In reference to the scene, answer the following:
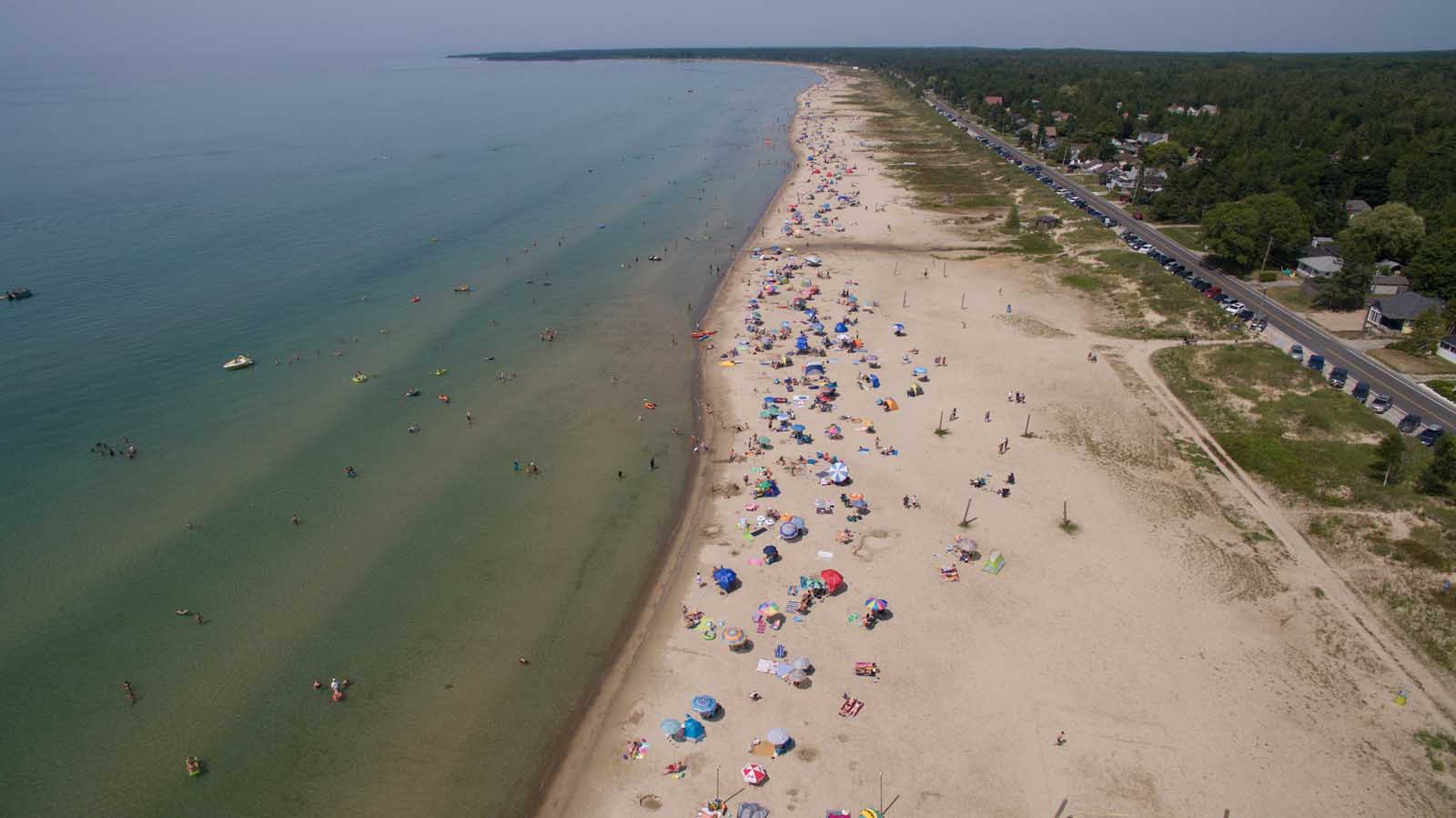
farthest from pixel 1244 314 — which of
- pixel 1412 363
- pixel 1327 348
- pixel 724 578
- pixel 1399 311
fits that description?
pixel 724 578

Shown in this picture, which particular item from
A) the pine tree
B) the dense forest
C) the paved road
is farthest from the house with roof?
the pine tree

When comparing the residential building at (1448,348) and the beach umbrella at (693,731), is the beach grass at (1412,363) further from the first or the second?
the beach umbrella at (693,731)

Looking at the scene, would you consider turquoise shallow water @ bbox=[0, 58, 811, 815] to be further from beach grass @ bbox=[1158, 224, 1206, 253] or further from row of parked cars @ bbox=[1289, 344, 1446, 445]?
beach grass @ bbox=[1158, 224, 1206, 253]

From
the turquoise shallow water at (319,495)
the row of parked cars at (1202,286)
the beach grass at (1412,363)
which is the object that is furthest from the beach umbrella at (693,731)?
the row of parked cars at (1202,286)

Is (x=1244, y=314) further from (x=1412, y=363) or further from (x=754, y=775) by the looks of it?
(x=754, y=775)

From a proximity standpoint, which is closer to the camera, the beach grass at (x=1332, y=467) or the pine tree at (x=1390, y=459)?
the beach grass at (x=1332, y=467)

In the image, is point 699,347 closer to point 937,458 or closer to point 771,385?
point 771,385
